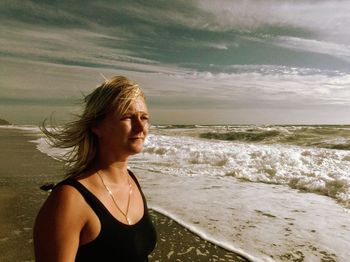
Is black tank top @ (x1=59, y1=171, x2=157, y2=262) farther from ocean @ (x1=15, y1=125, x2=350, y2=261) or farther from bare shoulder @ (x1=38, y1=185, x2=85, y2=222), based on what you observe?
ocean @ (x1=15, y1=125, x2=350, y2=261)

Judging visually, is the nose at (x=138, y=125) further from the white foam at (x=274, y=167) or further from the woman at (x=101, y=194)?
the white foam at (x=274, y=167)

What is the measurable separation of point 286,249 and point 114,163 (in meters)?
4.85

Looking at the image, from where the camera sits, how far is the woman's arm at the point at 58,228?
1.57 meters

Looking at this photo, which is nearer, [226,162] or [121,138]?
[121,138]

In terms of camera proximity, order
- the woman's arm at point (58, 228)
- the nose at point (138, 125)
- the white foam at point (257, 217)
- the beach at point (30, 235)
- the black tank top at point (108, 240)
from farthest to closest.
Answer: the white foam at point (257, 217) → the beach at point (30, 235) → the nose at point (138, 125) → the black tank top at point (108, 240) → the woman's arm at point (58, 228)

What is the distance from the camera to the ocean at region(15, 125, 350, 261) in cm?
628

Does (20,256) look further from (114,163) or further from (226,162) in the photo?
(226,162)

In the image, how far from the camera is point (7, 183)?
36.4 ft

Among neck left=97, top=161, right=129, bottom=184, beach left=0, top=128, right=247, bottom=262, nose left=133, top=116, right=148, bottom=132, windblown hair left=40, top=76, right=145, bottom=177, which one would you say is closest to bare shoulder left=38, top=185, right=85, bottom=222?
windblown hair left=40, top=76, right=145, bottom=177

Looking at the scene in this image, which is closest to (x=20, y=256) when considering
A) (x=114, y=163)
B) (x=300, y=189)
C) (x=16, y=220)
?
(x=16, y=220)

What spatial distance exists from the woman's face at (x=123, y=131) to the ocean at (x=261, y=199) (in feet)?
14.1

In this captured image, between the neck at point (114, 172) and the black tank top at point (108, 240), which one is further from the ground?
the neck at point (114, 172)

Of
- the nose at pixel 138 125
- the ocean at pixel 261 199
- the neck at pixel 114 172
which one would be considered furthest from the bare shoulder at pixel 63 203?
the ocean at pixel 261 199

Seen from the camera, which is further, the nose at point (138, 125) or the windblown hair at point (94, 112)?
the nose at point (138, 125)
